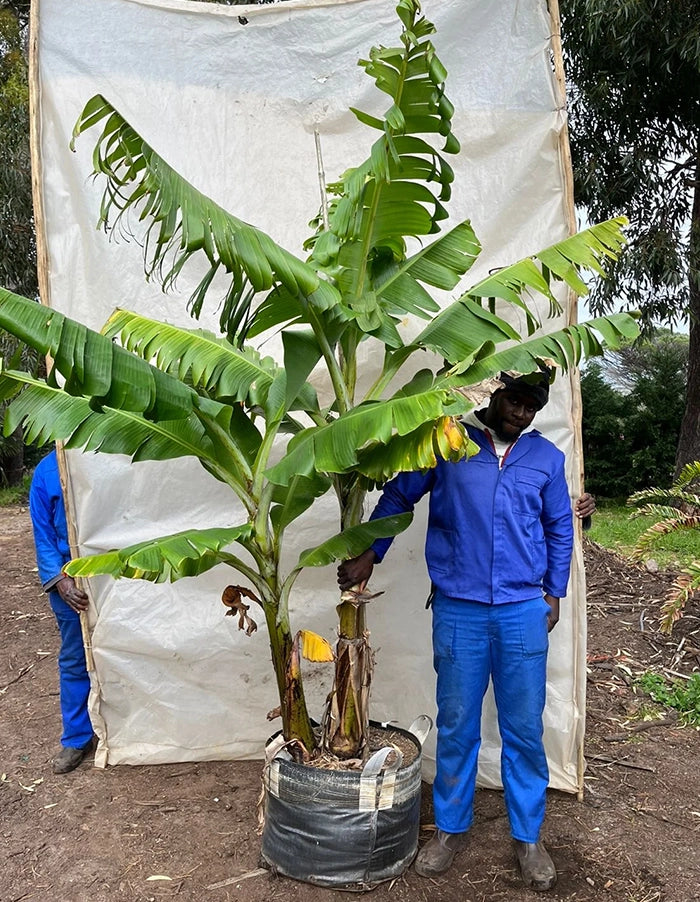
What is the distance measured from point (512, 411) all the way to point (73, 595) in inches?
98.5

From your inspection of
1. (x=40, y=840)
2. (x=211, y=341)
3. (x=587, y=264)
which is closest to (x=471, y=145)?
(x=587, y=264)

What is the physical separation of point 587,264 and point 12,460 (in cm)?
1371

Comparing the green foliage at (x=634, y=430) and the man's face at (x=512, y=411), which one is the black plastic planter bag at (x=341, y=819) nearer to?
the man's face at (x=512, y=411)

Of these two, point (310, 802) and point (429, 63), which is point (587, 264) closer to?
point (429, 63)

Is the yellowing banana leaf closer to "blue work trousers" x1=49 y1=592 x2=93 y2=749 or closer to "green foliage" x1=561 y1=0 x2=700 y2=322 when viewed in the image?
"blue work trousers" x1=49 y1=592 x2=93 y2=749

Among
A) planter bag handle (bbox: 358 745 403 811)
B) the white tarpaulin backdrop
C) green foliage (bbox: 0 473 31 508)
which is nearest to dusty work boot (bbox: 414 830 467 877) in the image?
planter bag handle (bbox: 358 745 403 811)

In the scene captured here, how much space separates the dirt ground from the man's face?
1934 mm

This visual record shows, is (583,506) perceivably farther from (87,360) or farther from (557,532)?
(87,360)

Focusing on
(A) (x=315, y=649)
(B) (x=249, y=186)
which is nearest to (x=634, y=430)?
(B) (x=249, y=186)

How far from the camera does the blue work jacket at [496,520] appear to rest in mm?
3453

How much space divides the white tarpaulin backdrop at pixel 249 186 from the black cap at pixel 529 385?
80 cm

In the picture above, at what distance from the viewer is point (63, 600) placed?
4.50 meters

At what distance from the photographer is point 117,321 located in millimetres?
3324

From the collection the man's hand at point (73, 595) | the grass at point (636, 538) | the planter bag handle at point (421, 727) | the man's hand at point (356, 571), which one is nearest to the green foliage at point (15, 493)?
the grass at point (636, 538)
